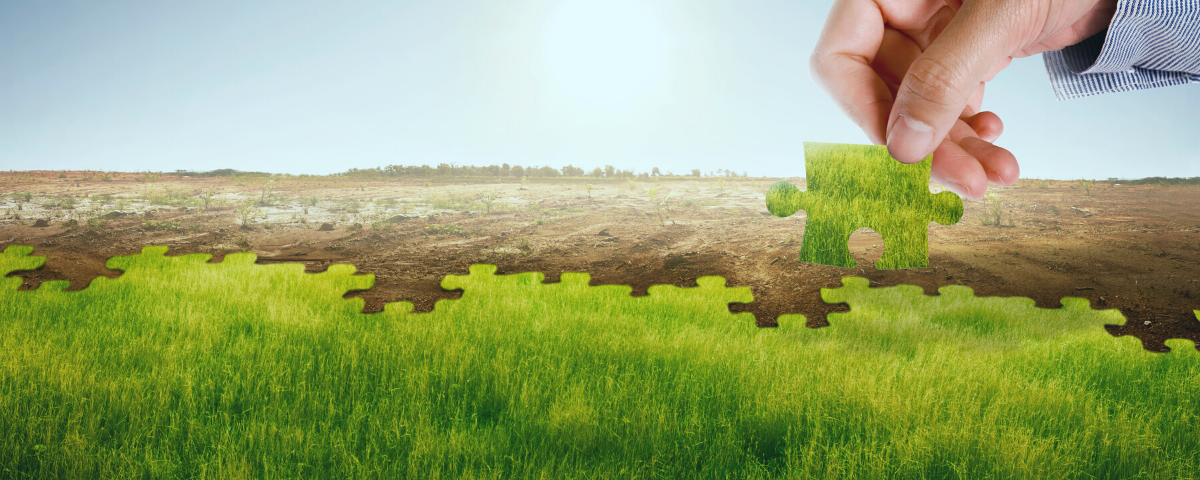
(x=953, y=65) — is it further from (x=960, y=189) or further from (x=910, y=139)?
(x=960, y=189)

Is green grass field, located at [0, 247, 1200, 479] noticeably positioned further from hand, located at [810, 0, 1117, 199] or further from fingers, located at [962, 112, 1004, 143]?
fingers, located at [962, 112, 1004, 143]

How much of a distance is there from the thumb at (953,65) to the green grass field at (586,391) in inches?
51.5

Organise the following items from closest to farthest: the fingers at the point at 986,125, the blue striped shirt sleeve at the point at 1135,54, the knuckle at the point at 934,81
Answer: the knuckle at the point at 934,81 < the blue striped shirt sleeve at the point at 1135,54 < the fingers at the point at 986,125

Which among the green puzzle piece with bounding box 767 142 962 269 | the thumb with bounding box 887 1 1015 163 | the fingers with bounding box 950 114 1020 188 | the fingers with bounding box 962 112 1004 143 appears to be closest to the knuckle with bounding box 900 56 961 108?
the thumb with bounding box 887 1 1015 163

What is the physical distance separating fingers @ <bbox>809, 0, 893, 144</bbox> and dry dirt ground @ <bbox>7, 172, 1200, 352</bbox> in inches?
32.5

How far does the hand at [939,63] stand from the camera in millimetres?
1970

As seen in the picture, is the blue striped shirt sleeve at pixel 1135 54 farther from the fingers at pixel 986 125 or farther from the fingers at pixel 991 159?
the fingers at pixel 991 159

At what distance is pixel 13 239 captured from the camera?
6.21 metres

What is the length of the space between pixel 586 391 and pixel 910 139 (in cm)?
182

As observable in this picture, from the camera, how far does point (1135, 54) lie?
8.27 ft

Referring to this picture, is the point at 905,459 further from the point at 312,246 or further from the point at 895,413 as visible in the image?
the point at 312,246

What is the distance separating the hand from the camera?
1970mm

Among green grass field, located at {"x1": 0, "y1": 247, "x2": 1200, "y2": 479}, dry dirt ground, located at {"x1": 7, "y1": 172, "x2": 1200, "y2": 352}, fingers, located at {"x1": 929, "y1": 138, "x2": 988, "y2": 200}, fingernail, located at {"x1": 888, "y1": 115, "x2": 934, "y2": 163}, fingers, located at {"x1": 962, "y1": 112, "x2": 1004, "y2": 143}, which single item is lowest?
green grass field, located at {"x1": 0, "y1": 247, "x2": 1200, "y2": 479}

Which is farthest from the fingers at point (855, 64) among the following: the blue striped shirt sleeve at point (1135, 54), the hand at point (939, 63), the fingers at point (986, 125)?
the blue striped shirt sleeve at point (1135, 54)
